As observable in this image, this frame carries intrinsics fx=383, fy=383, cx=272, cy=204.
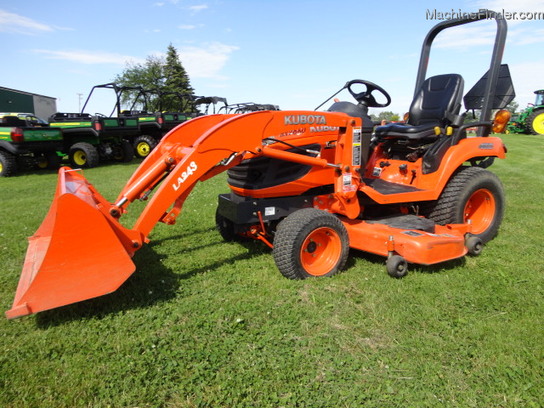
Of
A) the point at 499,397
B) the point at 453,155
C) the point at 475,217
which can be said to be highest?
the point at 453,155

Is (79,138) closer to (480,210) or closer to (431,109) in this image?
(431,109)

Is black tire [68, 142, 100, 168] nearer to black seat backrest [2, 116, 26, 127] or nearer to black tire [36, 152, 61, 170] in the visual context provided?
black tire [36, 152, 61, 170]

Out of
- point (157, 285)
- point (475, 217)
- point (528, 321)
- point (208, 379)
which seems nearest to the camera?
point (208, 379)

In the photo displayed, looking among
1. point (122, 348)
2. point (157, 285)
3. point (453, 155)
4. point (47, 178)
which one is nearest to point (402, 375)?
point (122, 348)

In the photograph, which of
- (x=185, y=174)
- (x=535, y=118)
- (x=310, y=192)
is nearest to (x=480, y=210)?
(x=310, y=192)

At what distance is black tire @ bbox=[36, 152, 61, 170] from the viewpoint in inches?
476

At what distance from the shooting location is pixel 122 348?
265 cm

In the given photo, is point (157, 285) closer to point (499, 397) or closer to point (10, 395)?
point (10, 395)

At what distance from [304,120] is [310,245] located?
1.26m

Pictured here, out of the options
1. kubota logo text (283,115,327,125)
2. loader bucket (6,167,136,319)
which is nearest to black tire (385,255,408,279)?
kubota logo text (283,115,327,125)

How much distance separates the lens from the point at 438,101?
4.93m

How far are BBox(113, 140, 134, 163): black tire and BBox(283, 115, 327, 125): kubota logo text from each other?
37.1 feet

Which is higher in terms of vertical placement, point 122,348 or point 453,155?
point 453,155

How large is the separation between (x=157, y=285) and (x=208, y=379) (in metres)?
1.38
